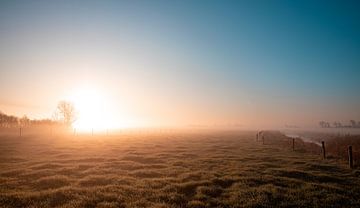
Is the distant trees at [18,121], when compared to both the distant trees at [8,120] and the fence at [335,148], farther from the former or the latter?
the fence at [335,148]

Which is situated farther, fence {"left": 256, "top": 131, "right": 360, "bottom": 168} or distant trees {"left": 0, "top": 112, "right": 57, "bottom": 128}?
distant trees {"left": 0, "top": 112, "right": 57, "bottom": 128}

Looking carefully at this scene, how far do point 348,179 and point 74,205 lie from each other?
19.6 metres

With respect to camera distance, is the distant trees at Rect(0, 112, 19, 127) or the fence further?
the distant trees at Rect(0, 112, 19, 127)

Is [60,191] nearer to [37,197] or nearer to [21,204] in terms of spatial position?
[37,197]

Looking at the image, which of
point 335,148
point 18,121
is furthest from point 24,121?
point 335,148

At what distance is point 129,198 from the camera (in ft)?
45.3

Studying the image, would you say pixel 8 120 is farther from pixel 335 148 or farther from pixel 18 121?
pixel 335 148

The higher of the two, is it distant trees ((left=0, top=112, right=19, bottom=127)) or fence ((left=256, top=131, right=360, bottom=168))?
distant trees ((left=0, top=112, right=19, bottom=127))

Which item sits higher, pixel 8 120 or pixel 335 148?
pixel 8 120

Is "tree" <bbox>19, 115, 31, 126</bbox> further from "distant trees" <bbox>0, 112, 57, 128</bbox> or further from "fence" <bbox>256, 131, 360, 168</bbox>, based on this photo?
"fence" <bbox>256, 131, 360, 168</bbox>

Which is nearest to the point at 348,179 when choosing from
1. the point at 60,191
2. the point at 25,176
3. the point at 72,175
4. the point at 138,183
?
the point at 138,183

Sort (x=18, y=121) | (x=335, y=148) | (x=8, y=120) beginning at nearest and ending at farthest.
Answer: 1. (x=335, y=148)
2. (x=8, y=120)
3. (x=18, y=121)

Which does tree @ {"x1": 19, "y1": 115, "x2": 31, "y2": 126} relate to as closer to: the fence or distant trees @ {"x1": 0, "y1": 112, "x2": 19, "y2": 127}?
distant trees @ {"x1": 0, "y1": 112, "x2": 19, "y2": 127}

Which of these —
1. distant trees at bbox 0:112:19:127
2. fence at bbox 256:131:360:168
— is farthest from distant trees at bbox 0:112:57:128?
fence at bbox 256:131:360:168
